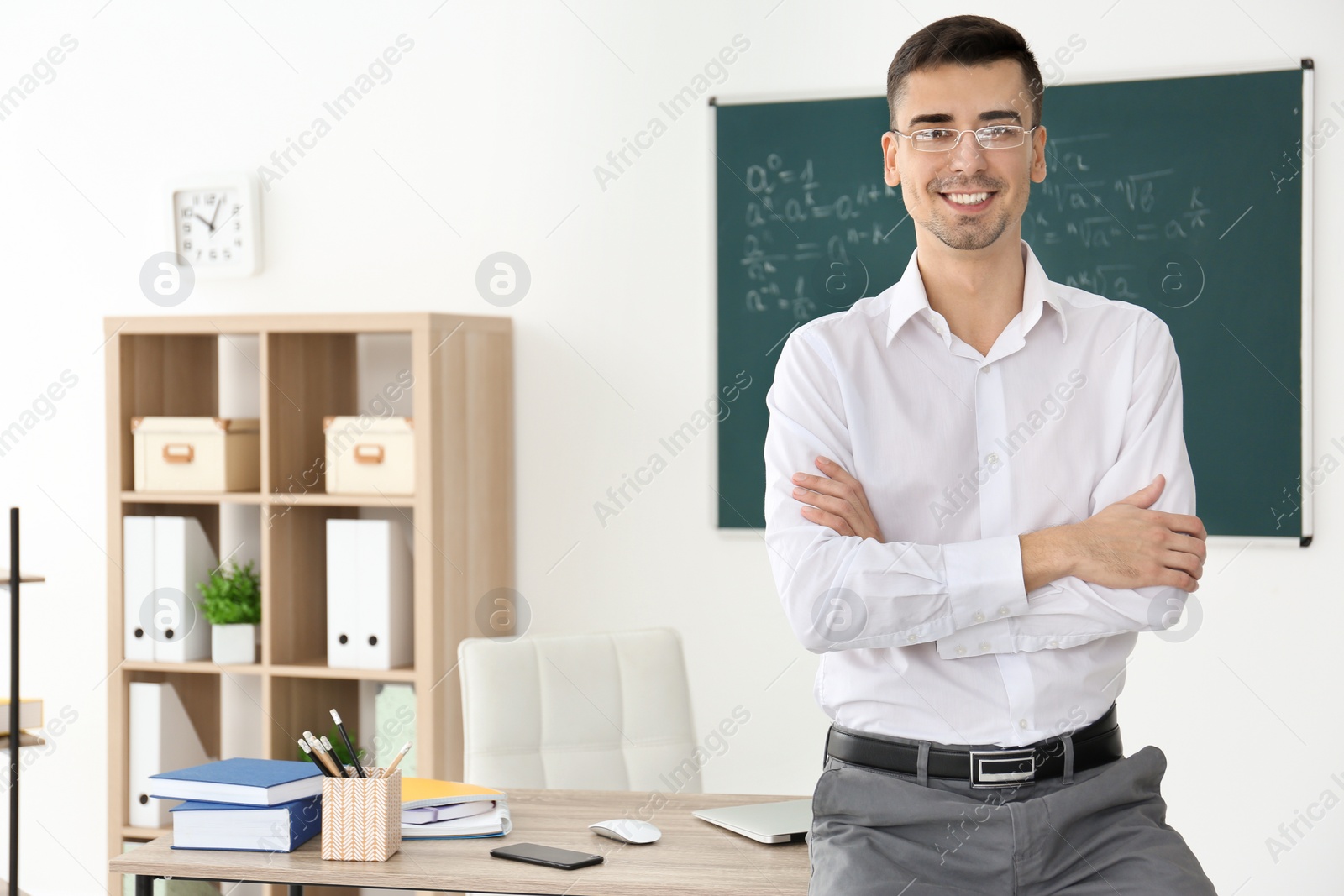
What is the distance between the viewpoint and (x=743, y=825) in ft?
6.33

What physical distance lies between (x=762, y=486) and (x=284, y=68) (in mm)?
1830

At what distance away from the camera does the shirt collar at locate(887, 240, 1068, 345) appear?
1817mm

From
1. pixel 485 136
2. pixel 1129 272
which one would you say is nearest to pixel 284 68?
pixel 485 136

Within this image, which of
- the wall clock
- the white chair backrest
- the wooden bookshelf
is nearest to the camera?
the white chair backrest

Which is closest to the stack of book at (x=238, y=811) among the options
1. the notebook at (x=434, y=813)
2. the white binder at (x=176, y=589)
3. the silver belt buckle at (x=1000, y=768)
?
the notebook at (x=434, y=813)

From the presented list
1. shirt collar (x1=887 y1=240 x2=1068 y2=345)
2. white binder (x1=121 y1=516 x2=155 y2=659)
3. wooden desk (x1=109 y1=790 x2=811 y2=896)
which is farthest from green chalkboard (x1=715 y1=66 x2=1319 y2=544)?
white binder (x1=121 y1=516 x2=155 y2=659)

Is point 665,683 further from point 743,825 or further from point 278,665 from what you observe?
point 278,665

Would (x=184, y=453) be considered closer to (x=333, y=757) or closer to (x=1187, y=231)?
(x=333, y=757)

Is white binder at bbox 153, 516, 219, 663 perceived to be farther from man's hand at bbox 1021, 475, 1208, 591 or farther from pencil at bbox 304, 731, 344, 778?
man's hand at bbox 1021, 475, 1208, 591

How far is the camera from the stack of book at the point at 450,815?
1914mm

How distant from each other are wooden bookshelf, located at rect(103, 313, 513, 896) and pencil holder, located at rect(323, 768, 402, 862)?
4.17 ft

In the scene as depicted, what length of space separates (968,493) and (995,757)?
14.9 inches

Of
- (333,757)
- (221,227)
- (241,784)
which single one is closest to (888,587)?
(333,757)

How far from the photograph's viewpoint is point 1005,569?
5.46 feet
